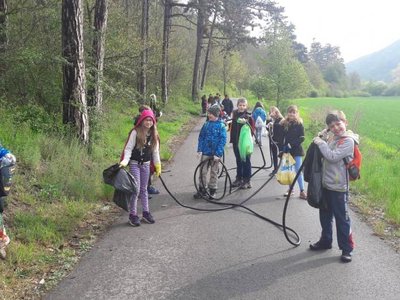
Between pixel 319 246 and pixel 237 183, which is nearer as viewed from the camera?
pixel 319 246

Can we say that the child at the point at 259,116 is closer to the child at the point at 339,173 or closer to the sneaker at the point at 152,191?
the sneaker at the point at 152,191

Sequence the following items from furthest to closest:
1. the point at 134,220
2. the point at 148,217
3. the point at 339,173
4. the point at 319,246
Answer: the point at 148,217 → the point at 134,220 → the point at 319,246 → the point at 339,173

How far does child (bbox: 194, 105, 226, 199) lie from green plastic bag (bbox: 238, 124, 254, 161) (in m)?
0.89

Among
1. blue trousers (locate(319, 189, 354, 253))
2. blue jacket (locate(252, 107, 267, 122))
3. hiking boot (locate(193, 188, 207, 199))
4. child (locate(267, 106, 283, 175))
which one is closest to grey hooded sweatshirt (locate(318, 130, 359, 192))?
blue trousers (locate(319, 189, 354, 253))

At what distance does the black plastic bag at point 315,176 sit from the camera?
5.72 meters

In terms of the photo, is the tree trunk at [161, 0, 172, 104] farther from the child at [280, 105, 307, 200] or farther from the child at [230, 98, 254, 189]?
the child at [280, 105, 307, 200]

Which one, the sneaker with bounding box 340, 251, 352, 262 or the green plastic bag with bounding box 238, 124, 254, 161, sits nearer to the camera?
→ the sneaker with bounding box 340, 251, 352, 262

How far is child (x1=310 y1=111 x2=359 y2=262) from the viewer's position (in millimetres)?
5488

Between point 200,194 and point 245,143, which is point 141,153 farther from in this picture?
point 245,143

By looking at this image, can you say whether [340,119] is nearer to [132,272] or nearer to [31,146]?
[132,272]

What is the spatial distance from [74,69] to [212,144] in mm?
3590

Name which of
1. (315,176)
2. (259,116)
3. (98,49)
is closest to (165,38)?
(259,116)

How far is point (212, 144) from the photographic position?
28.3 feet

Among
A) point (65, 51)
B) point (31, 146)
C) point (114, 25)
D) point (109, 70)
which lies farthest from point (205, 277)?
point (114, 25)
